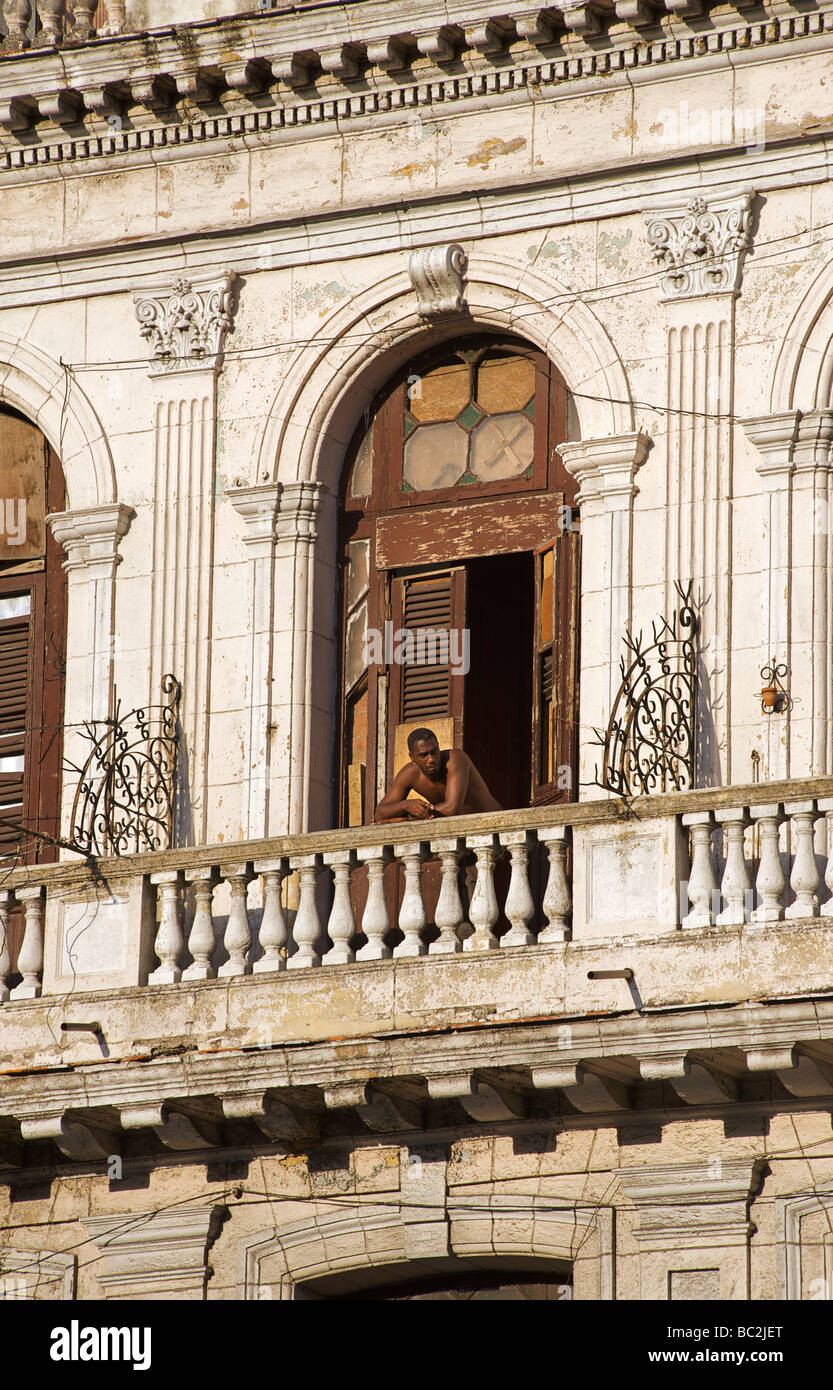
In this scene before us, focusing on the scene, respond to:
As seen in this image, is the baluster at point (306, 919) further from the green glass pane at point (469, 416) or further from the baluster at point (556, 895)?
the green glass pane at point (469, 416)

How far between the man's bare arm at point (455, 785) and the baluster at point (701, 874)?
1.67 metres

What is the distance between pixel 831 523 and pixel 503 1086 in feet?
12.2

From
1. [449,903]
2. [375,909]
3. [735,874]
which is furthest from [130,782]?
[735,874]

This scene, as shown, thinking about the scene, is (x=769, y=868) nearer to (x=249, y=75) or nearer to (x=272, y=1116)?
(x=272, y=1116)

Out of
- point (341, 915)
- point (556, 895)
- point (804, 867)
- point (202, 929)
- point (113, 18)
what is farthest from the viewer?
point (113, 18)

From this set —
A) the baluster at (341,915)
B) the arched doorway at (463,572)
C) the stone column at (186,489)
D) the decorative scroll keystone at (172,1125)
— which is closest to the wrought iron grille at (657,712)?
the arched doorway at (463,572)

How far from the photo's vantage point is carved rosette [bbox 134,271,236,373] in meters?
21.6

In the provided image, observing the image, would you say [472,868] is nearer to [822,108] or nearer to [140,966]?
[140,966]

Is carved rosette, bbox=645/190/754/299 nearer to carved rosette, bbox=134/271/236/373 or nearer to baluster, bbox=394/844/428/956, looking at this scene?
carved rosette, bbox=134/271/236/373

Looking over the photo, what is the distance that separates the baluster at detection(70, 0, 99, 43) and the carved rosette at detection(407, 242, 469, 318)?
2.72m

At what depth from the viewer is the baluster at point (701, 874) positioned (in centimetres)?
1845

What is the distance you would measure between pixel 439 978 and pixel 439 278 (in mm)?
4489

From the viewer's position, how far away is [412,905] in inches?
752

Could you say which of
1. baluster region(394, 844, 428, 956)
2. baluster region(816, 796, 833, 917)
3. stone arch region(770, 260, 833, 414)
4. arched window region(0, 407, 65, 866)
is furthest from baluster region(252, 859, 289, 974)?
stone arch region(770, 260, 833, 414)
